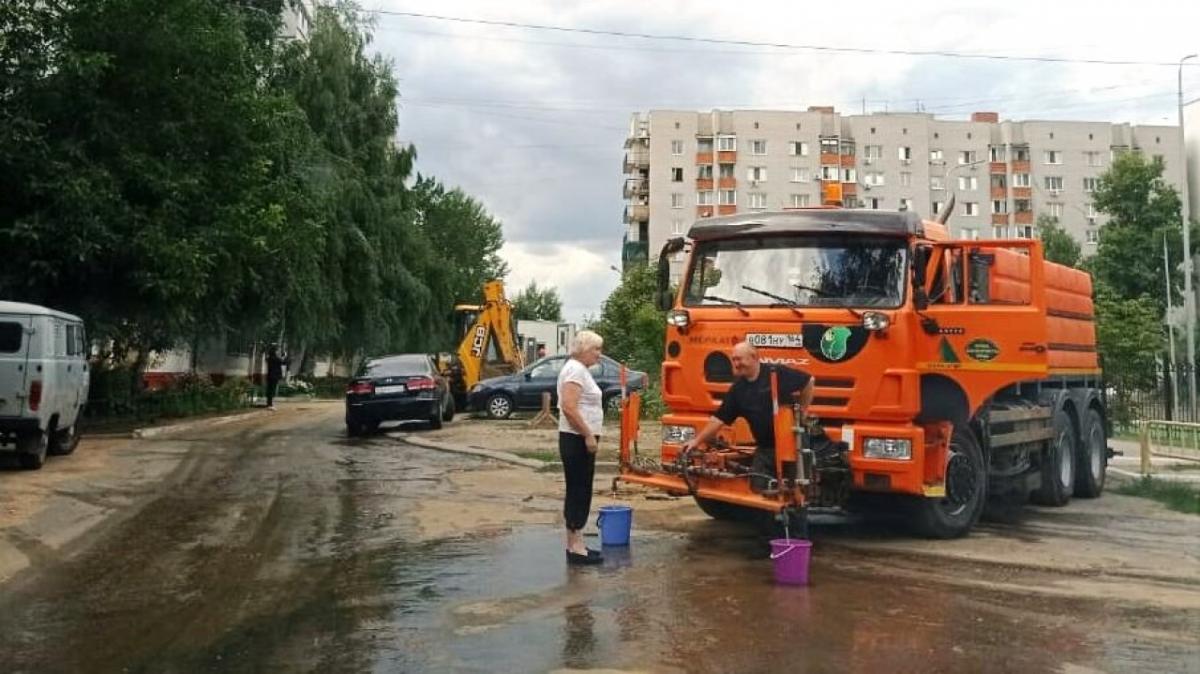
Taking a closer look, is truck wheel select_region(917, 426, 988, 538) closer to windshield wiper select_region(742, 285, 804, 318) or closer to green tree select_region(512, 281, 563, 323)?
windshield wiper select_region(742, 285, 804, 318)

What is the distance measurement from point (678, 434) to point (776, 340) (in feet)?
4.09

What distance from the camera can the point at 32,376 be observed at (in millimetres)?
13688

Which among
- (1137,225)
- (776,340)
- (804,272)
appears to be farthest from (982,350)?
(1137,225)

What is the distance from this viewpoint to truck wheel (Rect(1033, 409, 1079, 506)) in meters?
12.1

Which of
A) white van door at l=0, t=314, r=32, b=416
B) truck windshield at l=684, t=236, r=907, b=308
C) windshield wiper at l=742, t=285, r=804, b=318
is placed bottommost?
white van door at l=0, t=314, r=32, b=416

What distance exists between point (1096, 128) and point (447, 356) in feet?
229

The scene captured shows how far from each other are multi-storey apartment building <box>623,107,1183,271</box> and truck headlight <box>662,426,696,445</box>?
73243 millimetres

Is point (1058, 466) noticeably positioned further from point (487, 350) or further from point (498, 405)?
point (487, 350)

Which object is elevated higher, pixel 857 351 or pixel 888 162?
pixel 888 162

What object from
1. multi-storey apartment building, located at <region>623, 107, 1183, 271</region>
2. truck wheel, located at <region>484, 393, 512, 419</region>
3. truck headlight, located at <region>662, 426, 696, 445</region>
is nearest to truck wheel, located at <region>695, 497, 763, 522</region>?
truck headlight, located at <region>662, 426, 696, 445</region>

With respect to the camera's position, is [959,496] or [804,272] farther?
[959,496]

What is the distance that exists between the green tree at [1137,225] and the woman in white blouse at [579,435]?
4655 centimetres

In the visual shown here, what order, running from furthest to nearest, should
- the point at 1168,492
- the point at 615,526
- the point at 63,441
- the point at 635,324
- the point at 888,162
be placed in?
the point at 888,162 < the point at 635,324 < the point at 63,441 < the point at 1168,492 < the point at 615,526

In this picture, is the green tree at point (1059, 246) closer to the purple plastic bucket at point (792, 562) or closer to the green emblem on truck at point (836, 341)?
the green emblem on truck at point (836, 341)
